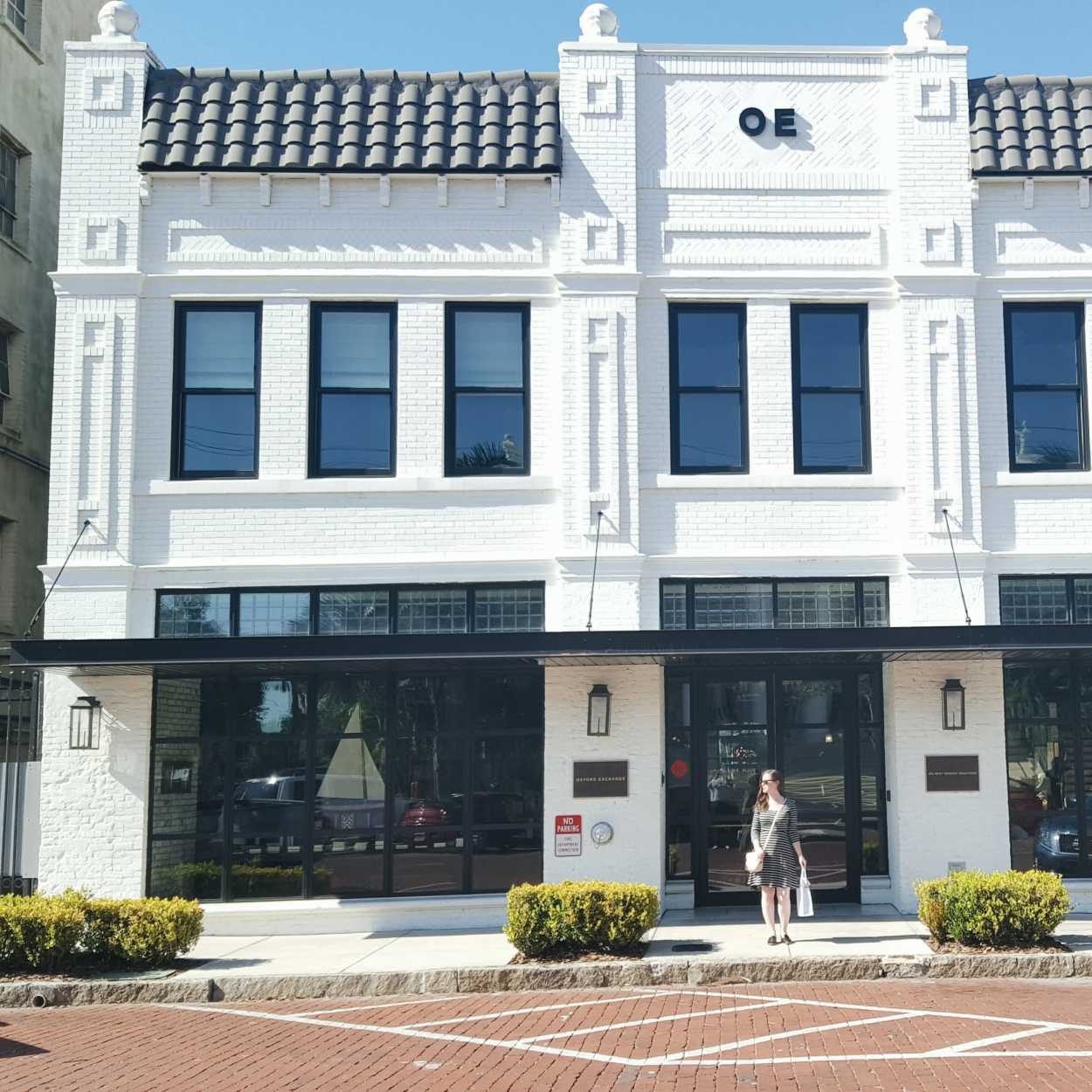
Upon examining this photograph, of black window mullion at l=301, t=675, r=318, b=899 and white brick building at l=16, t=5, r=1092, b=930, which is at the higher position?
white brick building at l=16, t=5, r=1092, b=930

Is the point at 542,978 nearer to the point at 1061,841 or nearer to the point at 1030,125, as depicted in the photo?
the point at 1061,841

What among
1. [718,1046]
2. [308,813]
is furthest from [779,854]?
[308,813]

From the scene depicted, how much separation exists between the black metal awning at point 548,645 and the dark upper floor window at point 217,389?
2.54 metres

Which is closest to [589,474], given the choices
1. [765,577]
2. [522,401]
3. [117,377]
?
[522,401]

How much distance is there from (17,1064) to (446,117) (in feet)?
35.0

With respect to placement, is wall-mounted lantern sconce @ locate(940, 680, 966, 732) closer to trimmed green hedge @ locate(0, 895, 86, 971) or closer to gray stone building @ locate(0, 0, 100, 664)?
trimmed green hedge @ locate(0, 895, 86, 971)

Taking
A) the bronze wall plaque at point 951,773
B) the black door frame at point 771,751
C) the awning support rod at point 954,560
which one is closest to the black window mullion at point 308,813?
the black door frame at point 771,751

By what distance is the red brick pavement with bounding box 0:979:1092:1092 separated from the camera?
8406 millimetres

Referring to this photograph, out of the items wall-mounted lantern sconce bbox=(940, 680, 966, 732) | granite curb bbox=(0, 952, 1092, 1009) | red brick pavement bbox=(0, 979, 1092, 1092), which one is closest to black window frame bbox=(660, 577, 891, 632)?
wall-mounted lantern sconce bbox=(940, 680, 966, 732)

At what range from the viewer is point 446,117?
613 inches

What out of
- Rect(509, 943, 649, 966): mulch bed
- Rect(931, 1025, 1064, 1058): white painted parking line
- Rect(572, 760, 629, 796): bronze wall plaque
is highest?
Rect(572, 760, 629, 796): bronze wall plaque

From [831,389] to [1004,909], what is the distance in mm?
6019

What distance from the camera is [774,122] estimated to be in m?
15.7

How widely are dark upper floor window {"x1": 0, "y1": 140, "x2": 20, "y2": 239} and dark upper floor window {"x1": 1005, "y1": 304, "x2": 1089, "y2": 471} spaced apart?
1283 centimetres
